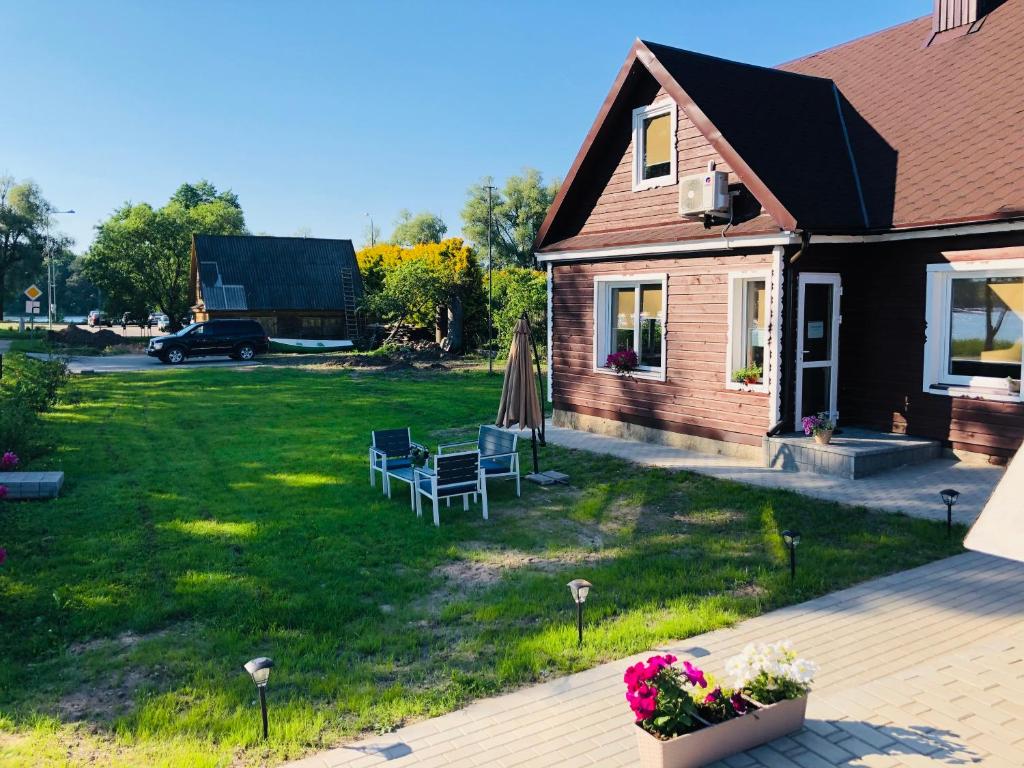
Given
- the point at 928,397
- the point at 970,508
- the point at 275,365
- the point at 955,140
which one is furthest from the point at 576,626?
the point at 275,365

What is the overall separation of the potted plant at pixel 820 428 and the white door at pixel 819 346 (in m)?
0.52

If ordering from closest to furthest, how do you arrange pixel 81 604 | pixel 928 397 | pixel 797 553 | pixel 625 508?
pixel 81 604 → pixel 797 553 → pixel 625 508 → pixel 928 397

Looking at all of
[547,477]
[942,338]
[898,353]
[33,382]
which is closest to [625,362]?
[547,477]

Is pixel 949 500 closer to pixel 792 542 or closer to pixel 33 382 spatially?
pixel 792 542

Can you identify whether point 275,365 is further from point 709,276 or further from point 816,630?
point 816,630

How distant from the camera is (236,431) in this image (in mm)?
16219

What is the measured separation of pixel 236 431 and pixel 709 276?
32.1 feet

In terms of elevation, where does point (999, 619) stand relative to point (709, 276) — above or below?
below

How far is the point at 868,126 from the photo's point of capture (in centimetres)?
1352

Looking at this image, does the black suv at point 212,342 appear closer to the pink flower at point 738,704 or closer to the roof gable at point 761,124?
the roof gable at point 761,124

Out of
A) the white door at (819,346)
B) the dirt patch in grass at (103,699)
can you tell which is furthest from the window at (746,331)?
the dirt patch in grass at (103,699)

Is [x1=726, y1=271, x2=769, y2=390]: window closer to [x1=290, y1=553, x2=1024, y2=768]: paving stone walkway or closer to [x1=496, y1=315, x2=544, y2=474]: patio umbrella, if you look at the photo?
[x1=496, y1=315, x2=544, y2=474]: patio umbrella

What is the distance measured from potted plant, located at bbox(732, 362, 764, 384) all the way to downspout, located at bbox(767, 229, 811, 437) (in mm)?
466

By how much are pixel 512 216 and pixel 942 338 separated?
65.4 m
